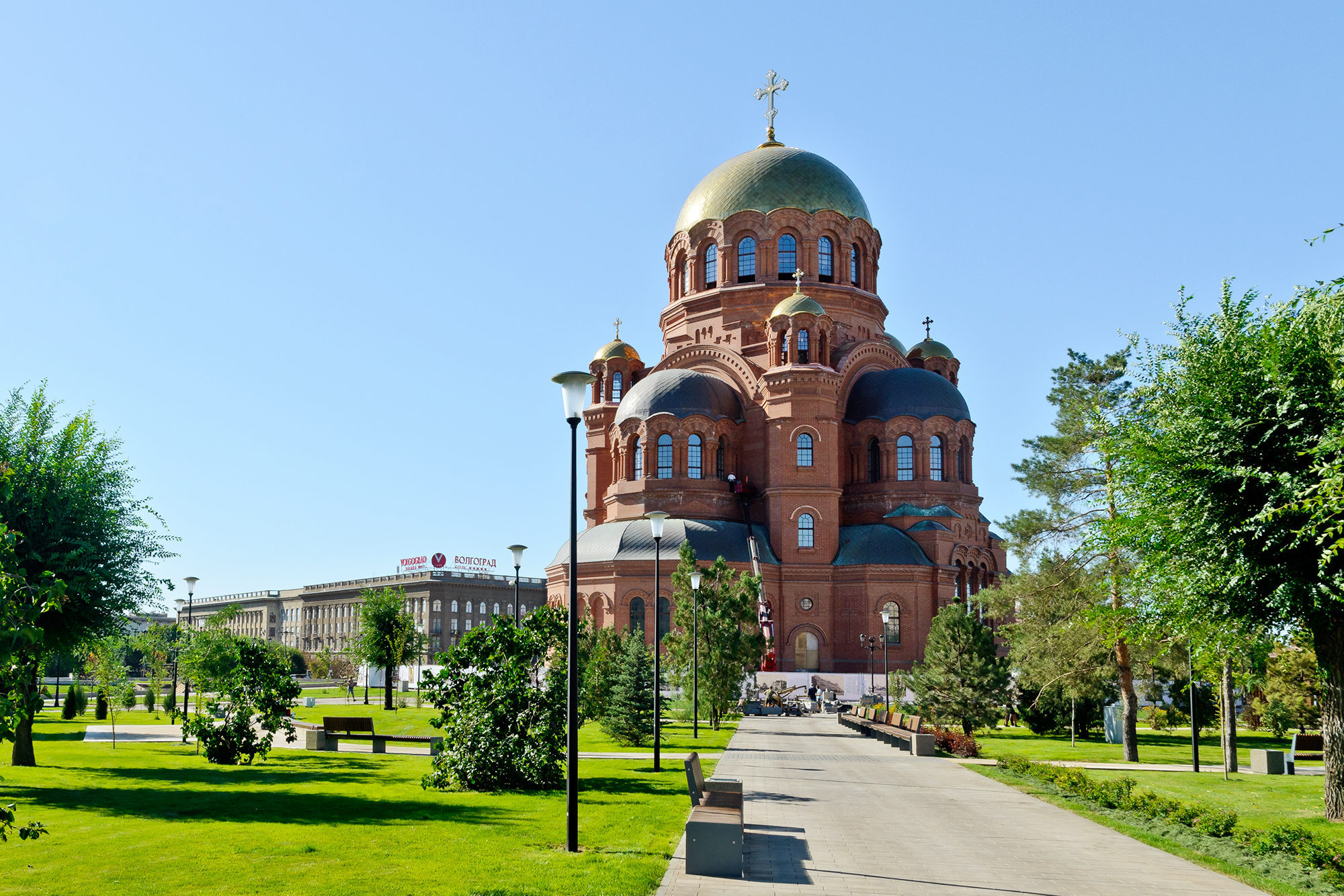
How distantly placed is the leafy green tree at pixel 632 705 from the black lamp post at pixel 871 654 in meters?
19.9

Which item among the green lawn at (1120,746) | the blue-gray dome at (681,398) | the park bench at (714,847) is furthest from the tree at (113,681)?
the blue-gray dome at (681,398)

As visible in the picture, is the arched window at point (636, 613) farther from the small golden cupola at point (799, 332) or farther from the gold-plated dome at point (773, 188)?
the gold-plated dome at point (773, 188)

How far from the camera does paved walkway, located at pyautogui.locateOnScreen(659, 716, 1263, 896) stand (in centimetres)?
1109

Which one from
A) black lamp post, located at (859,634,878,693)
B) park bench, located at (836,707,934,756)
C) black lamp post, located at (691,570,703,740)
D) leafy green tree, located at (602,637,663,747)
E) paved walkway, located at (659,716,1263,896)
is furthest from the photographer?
black lamp post, located at (859,634,878,693)

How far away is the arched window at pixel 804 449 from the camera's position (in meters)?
52.4

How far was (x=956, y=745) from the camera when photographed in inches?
1018

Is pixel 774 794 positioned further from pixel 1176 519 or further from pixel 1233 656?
pixel 1233 656

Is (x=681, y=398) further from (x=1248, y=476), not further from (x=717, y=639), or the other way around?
(x=1248, y=476)

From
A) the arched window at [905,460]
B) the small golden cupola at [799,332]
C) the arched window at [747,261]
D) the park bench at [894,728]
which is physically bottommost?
the park bench at [894,728]

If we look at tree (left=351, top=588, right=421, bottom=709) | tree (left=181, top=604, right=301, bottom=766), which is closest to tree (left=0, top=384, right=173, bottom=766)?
tree (left=181, top=604, right=301, bottom=766)

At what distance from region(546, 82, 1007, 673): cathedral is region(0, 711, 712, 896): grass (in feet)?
98.8

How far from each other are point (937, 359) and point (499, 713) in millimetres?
47379

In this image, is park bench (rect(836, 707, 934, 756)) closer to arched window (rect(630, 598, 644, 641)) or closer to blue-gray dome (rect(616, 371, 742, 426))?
arched window (rect(630, 598, 644, 641))

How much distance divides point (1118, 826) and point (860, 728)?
1857 centimetres
